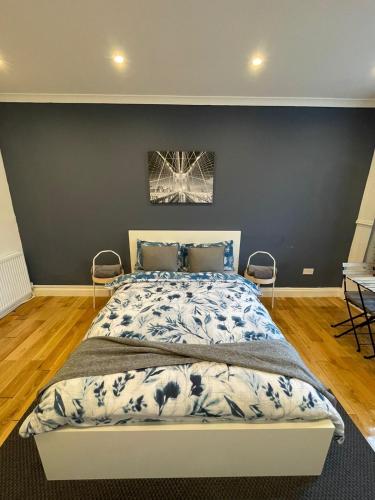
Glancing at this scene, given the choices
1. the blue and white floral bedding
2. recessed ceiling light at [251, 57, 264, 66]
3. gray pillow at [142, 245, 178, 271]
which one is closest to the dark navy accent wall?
gray pillow at [142, 245, 178, 271]

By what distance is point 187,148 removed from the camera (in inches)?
104

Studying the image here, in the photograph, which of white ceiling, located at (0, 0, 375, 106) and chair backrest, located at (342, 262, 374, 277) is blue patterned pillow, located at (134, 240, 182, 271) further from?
chair backrest, located at (342, 262, 374, 277)

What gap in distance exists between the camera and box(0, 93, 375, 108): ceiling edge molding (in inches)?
95.0

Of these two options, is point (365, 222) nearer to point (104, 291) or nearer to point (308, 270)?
point (308, 270)

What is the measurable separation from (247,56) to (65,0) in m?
1.26

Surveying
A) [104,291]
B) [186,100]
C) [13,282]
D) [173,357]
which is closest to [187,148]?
[186,100]

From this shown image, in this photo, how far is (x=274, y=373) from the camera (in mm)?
1120

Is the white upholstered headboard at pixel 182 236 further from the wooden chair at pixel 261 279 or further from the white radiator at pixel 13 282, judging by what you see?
the white radiator at pixel 13 282

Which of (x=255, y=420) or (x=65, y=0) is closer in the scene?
(x=255, y=420)

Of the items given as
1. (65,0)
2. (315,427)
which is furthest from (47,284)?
(315,427)

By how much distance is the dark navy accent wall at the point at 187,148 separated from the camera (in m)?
2.55

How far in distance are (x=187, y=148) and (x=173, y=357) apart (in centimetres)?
236

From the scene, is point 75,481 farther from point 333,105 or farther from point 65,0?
point 333,105

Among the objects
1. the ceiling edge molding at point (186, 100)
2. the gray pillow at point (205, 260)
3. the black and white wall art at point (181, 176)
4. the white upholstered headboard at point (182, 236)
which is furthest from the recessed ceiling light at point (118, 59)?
the gray pillow at point (205, 260)
